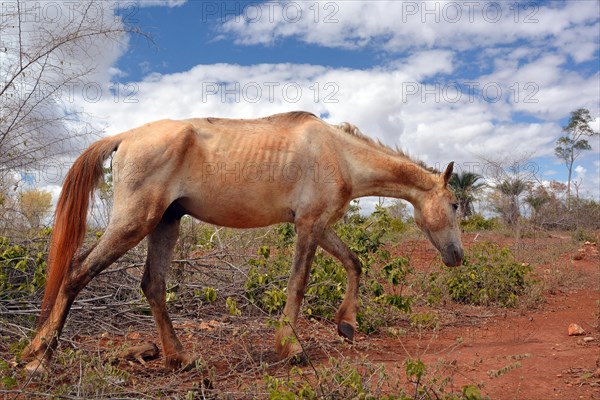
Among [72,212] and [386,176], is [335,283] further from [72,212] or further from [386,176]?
[72,212]

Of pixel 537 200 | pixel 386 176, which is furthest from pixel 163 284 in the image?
pixel 537 200

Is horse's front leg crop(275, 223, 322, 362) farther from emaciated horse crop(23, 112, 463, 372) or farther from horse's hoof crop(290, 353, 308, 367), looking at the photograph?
horse's hoof crop(290, 353, 308, 367)

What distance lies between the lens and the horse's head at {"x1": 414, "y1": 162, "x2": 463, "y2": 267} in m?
5.29

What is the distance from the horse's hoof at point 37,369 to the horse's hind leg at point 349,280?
2.53m

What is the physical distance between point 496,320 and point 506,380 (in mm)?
3130

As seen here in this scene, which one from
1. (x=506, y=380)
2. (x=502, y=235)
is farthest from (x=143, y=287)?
(x=502, y=235)

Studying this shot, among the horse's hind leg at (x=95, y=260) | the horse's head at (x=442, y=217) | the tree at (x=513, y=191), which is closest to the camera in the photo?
the horse's hind leg at (x=95, y=260)

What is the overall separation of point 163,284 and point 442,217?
8.87ft

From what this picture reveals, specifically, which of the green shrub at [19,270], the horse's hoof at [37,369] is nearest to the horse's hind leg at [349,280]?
the horse's hoof at [37,369]

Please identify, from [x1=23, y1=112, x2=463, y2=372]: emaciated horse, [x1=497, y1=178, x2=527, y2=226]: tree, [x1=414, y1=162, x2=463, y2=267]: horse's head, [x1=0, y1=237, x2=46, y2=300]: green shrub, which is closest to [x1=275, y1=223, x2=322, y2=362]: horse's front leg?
[x1=23, y1=112, x2=463, y2=372]: emaciated horse

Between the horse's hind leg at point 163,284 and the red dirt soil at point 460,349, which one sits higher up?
the horse's hind leg at point 163,284

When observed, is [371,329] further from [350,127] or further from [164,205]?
[164,205]

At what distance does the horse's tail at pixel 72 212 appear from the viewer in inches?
161

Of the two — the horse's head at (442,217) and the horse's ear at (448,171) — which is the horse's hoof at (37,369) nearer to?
the horse's head at (442,217)
